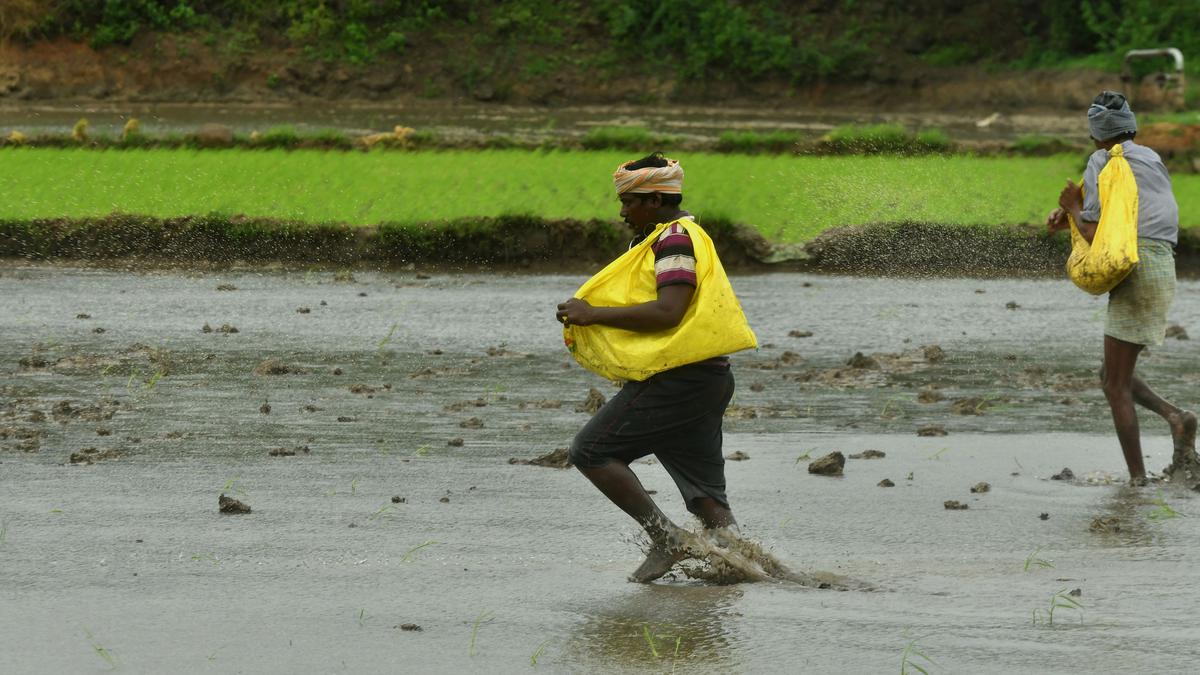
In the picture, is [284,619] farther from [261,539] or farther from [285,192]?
[285,192]

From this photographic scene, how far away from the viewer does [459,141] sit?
2127 cm

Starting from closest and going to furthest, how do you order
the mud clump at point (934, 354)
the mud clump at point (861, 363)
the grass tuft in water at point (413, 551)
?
the grass tuft in water at point (413, 551), the mud clump at point (861, 363), the mud clump at point (934, 354)

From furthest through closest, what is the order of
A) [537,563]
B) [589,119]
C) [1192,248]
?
[589,119] < [1192,248] < [537,563]

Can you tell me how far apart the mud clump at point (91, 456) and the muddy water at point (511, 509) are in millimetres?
18

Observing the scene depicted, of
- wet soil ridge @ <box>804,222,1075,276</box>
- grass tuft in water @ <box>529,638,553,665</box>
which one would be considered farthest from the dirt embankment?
grass tuft in water @ <box>529,638,553,665</box>

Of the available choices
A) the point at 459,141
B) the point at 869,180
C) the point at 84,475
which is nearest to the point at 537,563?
the point at 84,475

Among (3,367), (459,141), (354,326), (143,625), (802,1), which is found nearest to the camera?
(143,625)

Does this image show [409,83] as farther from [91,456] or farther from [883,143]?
[91,456]

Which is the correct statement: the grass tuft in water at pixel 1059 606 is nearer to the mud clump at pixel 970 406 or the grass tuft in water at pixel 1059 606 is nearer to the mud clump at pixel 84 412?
the mud clump at pixel 970 406

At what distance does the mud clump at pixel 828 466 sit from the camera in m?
6.94

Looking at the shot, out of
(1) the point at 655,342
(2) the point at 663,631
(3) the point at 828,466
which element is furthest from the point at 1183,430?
(2) the point at 663,631

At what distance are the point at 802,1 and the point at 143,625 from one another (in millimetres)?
41011

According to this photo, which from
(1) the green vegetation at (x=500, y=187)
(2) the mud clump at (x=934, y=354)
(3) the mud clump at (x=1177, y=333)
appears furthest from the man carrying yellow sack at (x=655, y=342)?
(1) the green vegetation at (x=500, y=187)

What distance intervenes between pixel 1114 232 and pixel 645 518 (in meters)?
2.41
